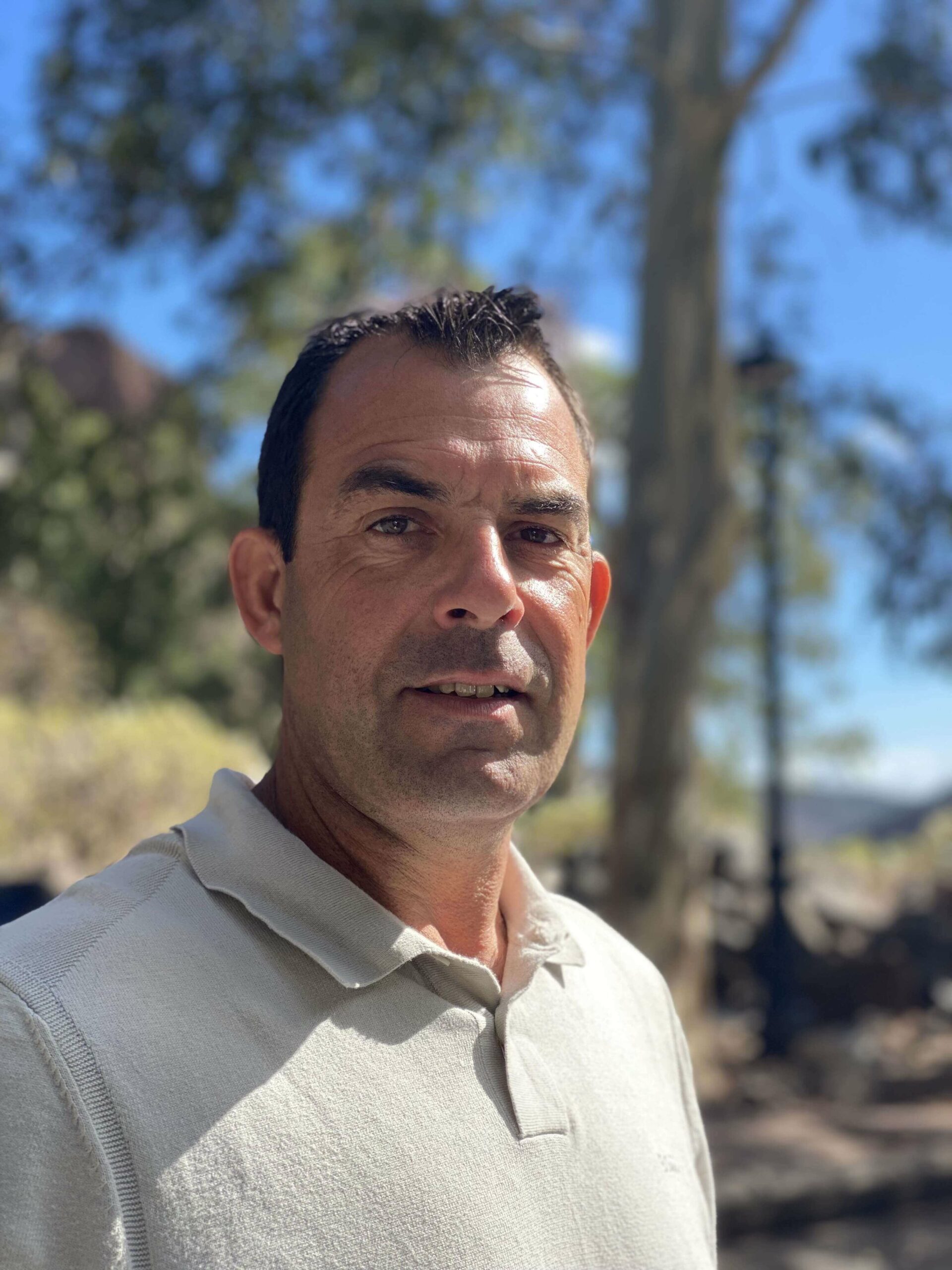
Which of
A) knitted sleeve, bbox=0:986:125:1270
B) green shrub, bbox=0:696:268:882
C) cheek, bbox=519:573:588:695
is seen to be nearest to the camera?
knitted sleeve, bbox=0:986:125:1270

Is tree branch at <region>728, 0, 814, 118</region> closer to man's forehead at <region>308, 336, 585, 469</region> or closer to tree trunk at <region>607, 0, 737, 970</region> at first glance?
tree trunk at <region>607, 0, 737, 970</region>

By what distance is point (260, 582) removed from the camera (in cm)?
171

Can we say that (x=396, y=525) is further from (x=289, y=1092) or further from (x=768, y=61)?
(x=768, y=61)

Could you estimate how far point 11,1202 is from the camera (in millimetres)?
1090

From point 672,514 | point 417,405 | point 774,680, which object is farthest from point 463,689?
point 774,680

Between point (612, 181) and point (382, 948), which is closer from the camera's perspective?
point (382, 948)

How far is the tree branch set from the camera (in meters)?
8.17

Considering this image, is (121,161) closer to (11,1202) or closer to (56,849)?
(56,849)

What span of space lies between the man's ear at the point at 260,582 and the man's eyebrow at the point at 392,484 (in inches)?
6.7

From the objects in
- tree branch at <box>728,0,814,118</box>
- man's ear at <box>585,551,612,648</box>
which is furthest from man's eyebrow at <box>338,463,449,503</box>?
tree branch at <box>728,0,814,118</box>

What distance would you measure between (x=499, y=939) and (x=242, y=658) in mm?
14598

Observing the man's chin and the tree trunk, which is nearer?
the man's chin

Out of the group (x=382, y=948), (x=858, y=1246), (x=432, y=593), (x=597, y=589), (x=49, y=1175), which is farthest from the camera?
(x=858, y=1246)

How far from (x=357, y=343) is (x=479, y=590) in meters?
0.38
